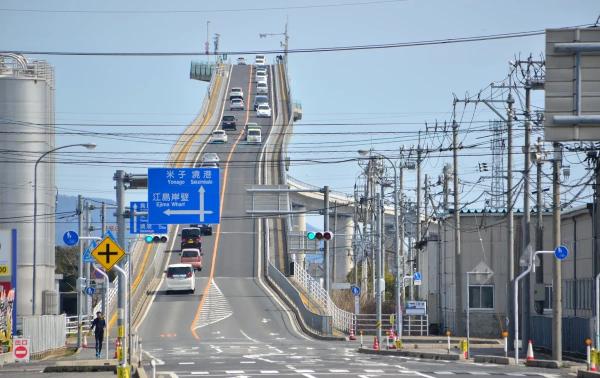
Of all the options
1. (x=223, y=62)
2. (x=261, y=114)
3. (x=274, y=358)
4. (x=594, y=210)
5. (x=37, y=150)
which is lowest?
(x=274, y=358)

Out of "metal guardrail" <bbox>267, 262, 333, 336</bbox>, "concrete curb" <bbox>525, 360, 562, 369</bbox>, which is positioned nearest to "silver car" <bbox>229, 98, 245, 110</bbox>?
"metal guardrail" <bbox>267, 262, 333, 336</bbox>

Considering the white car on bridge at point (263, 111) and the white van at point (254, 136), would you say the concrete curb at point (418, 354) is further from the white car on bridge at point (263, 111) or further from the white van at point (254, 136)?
the white car on bridge at point (263, 111)

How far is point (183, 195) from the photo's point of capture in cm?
3953

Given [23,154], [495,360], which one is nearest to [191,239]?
[23,154]

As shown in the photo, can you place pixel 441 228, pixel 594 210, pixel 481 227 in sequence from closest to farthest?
pixel 594 210 → pixel 481 227 → pixel 441 228

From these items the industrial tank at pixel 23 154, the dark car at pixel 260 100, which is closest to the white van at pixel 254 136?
the dark car at pixel 260 100

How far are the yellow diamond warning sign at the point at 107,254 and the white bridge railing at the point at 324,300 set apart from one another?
34385 millimetres

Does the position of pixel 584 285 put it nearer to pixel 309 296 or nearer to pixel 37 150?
pixel 309 296

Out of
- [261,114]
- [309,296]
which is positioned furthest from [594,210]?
[261,114]

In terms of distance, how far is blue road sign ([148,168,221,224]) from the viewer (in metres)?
39.2

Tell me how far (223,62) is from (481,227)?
126254mm

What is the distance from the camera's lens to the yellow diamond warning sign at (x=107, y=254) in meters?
28.4

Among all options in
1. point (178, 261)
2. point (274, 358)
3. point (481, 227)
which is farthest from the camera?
point (178, 261)

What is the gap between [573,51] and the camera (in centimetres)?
2017
